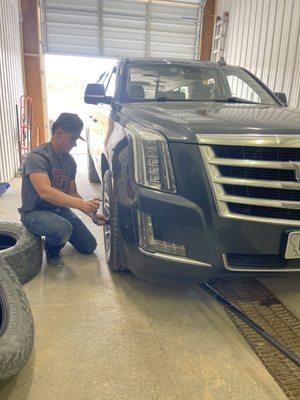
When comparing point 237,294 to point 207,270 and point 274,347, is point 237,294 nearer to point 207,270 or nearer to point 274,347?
point 274,347

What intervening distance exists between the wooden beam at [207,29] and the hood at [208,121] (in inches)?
273

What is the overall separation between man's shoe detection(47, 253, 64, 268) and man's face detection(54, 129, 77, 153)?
0.86 metres

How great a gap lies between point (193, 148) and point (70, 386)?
1.26 metres

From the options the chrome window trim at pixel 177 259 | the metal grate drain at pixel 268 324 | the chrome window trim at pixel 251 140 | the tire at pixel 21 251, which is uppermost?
the chrome window trim at pixel 251 140

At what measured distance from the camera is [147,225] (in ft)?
6.02

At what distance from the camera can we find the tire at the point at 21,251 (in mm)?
2324

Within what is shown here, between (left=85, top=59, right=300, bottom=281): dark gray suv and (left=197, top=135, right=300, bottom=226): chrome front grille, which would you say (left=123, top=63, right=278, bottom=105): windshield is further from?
(left=197, top=135, right=300, bottom=226): chrome front grille

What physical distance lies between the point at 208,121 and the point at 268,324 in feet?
4.11

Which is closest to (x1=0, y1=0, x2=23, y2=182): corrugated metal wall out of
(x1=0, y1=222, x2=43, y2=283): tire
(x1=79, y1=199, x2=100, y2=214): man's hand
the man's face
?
(x1=0, y1=222, x2=43, y2=283): tire

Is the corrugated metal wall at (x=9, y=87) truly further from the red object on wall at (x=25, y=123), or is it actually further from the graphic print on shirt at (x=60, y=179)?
the graphic print on shirt at (x=60, y=179)

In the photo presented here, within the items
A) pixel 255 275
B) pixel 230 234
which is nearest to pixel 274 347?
pixel 255 275

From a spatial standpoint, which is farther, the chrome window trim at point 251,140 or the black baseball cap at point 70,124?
the black baseball cap at point 70,124

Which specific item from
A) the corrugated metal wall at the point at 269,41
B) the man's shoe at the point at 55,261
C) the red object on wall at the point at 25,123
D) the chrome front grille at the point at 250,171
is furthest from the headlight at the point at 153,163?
the red object on wall at the point at 25,123

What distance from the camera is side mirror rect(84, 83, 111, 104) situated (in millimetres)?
3023
